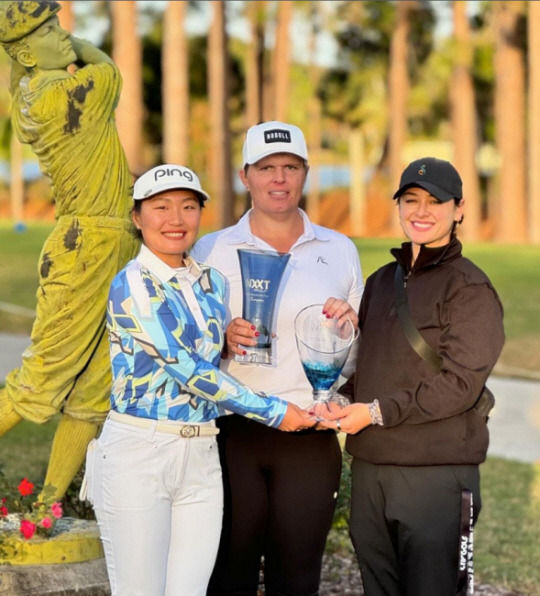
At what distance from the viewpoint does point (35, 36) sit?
469 centimetres

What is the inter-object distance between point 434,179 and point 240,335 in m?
0.83

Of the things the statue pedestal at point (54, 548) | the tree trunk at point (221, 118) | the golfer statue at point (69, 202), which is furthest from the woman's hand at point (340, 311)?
the tree trunk at point (221, 118)

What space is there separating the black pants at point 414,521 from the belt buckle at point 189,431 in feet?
2.05

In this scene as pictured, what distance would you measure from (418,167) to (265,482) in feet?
4.29

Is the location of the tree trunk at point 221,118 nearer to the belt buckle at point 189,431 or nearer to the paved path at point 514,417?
the paved path at point 514,417

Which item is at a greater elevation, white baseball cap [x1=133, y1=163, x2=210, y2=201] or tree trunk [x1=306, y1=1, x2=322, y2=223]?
tree trunk [x1=306, y1=1, x2=322, y2=223]

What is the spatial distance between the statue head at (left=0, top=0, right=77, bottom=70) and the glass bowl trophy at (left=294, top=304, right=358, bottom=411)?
1475 mm

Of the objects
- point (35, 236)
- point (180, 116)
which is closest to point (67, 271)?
point (180, 116)

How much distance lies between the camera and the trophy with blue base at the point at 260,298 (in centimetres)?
408

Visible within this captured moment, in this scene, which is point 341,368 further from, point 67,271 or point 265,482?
point 67,271

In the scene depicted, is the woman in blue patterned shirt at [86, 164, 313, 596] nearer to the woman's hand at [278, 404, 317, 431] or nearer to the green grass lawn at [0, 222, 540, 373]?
the woman's hand at [278, 404, 317, 431]

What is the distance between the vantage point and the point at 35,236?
30703 mm

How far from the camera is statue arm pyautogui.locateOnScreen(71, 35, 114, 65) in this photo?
16.0 ft

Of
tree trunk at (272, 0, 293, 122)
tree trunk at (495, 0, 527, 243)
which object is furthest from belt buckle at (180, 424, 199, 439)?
tree trunk at (272, 0, 293, 122)
